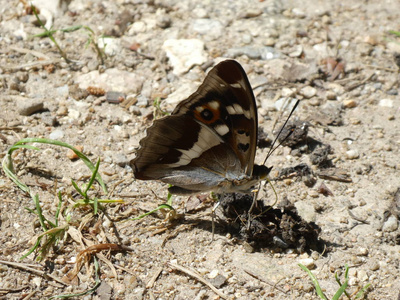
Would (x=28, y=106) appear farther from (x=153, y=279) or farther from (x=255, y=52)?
(x=255, y=52)

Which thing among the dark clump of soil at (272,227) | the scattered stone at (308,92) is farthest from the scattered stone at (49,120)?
the scattered stone at (308,92)

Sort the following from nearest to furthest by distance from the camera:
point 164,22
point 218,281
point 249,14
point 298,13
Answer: point 218,281 → point 164,22 → point 249,14 → point 298,13

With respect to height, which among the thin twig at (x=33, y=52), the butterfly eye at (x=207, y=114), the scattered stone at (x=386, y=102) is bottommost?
the scattered stone at (x=386, y=102)

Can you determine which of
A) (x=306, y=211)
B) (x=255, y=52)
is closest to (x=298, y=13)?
(x=255, y=52)

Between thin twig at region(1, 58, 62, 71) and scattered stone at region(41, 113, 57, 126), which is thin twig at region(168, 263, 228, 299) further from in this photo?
thin twig at region(1, 58, 62, 71)

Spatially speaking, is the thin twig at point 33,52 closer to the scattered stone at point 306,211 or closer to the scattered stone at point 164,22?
the scattered stone at point 164,22

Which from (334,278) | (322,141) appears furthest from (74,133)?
(334,278)

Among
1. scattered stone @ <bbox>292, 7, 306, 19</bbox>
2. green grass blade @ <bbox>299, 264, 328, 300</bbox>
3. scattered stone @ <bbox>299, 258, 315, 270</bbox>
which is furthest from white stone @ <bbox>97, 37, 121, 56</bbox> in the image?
green grass blade @ <bbox>299, 264, 328, 300</bbox>
